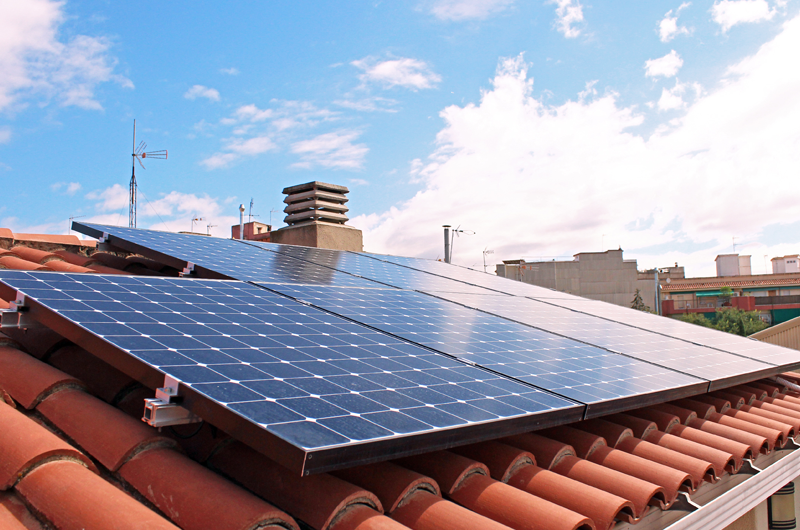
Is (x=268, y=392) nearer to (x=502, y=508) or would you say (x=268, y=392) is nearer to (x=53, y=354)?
(x=502, y=508)

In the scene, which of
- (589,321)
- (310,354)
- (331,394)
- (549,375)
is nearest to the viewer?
(331,394)

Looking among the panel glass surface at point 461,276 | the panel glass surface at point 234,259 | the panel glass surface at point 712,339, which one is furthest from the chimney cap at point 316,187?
the panel glass surface at point 712,339

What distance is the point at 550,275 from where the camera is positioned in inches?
3748

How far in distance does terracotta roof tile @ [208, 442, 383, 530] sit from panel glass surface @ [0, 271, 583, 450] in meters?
0.47

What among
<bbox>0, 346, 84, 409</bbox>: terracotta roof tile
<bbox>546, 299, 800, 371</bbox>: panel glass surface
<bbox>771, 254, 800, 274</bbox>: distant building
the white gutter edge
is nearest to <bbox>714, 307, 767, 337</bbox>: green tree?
<bbox>771, 254, 800, 274</bbox>: distant building

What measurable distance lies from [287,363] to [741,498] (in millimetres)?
5401

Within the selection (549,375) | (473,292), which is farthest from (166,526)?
(473,292)

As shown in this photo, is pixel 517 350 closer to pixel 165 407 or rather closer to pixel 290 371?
pixel 290 371

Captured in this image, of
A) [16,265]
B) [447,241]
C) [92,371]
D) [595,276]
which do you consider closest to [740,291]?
[595,276]

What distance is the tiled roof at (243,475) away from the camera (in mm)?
3314

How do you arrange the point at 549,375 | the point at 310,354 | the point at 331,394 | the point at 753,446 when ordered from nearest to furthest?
1. the point at 331,394
2. the point at 310,354
3. the point at 549,375
4. the point at 753,446

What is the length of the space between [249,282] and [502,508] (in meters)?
4.64

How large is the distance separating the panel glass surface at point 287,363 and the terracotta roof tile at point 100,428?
59 cm

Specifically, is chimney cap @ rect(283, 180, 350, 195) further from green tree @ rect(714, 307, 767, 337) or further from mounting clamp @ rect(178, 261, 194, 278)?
green tree @ rect(714, 307, 767, 337)
